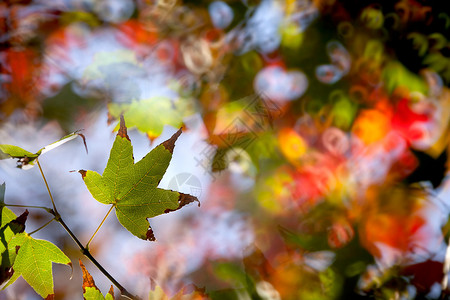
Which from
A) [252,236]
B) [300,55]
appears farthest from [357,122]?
[252,236]

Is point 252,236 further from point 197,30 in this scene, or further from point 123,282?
point 197,30

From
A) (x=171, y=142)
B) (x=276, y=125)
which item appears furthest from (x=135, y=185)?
(x=276, y=125)

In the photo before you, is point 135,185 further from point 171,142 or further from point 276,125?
point 276,125

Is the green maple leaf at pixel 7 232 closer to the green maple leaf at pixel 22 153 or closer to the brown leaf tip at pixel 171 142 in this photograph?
the green maple leaf at pixel 22 153

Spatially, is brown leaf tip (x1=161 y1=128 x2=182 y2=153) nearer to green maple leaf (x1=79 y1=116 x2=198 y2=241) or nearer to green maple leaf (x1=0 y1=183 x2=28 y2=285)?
green maple leaf (x1=79 y1=116 x2=198 y2=241)

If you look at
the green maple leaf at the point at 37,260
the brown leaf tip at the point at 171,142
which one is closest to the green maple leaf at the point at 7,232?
the green maple leaf at the point at 37,260

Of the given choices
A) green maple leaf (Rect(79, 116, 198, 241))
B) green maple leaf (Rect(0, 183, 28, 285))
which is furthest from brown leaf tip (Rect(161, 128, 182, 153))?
green maple leaf (Rect(0, 183, 28, 285))
